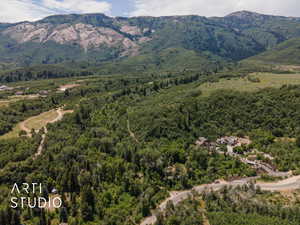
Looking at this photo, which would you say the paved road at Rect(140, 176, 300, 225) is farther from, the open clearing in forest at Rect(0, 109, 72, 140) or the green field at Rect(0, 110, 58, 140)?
the green field at Rect(0, 110, 58, 140)

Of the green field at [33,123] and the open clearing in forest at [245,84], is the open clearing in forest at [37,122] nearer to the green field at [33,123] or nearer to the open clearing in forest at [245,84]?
the green field at [33,123]

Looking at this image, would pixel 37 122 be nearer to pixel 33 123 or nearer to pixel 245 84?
pixel 33 123

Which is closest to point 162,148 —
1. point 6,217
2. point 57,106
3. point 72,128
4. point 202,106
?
point 202,106

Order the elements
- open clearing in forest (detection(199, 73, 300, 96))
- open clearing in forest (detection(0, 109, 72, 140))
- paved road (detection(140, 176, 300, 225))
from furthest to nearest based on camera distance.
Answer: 1. open clearing in forest (detection(199, 73, 300, 96))
2. open clearing in forest (detection(0, 109, 72, 140))
3. paved road (detection(140, 176, 300, 225))

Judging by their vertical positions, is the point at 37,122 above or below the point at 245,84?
below

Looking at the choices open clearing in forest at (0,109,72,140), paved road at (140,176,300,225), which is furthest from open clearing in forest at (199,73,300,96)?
open clearing in forest at (0,109,72,140)

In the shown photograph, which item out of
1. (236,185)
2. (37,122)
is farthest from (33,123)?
(236,185)

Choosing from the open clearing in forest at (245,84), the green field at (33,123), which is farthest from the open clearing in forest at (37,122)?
the open clearing in forest at (245,84)

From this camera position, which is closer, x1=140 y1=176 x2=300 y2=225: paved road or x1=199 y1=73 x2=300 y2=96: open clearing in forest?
x1=140 y1=176 x2=300 y2=225: paved road
